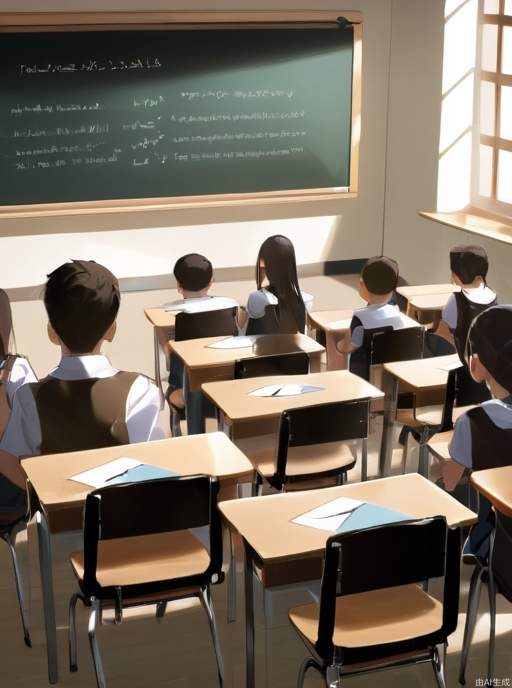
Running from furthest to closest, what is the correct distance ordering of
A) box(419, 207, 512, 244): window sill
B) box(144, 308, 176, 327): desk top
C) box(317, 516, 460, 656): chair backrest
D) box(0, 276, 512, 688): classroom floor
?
box(419, 207, 512, 244): window sill → box(144, 308, 176, 327): desk top → box(0, 276, 512, 688): classroom floor → box(317, 516, 460, 656): chair backrest

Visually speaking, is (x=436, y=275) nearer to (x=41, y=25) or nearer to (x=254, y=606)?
(x=41, y=25)

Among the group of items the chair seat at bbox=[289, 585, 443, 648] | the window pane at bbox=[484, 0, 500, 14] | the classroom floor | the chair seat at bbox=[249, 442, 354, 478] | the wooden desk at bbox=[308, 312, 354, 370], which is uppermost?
the window pane at bbox=[484, 0, 500, 14]

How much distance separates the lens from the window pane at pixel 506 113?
7.83 metres

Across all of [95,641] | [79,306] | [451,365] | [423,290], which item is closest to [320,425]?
[79,306]

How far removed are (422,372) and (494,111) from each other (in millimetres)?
4370

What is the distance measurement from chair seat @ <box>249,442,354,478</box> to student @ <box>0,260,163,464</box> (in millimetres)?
693

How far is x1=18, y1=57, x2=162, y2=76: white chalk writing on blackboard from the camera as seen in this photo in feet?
25.0

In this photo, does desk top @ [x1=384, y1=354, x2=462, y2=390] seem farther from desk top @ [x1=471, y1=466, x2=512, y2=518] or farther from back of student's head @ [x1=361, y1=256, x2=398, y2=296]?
desk top @ [x1=471, y1=466, x2=512, y2=518]

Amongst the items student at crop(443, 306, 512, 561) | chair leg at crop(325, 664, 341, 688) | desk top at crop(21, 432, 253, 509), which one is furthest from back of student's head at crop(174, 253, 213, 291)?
chair leg at crop(325, 664, 341, 688)

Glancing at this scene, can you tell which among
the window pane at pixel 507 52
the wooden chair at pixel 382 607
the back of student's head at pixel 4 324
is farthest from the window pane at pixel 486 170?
the wooden chair at pixel 382 607

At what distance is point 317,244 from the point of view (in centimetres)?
897

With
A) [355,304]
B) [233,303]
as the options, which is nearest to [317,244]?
[355,304]

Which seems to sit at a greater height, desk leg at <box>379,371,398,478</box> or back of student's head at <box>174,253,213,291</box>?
back of student's head at <box>174,253,213,291</box>

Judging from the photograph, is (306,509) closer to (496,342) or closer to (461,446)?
(461,446)
